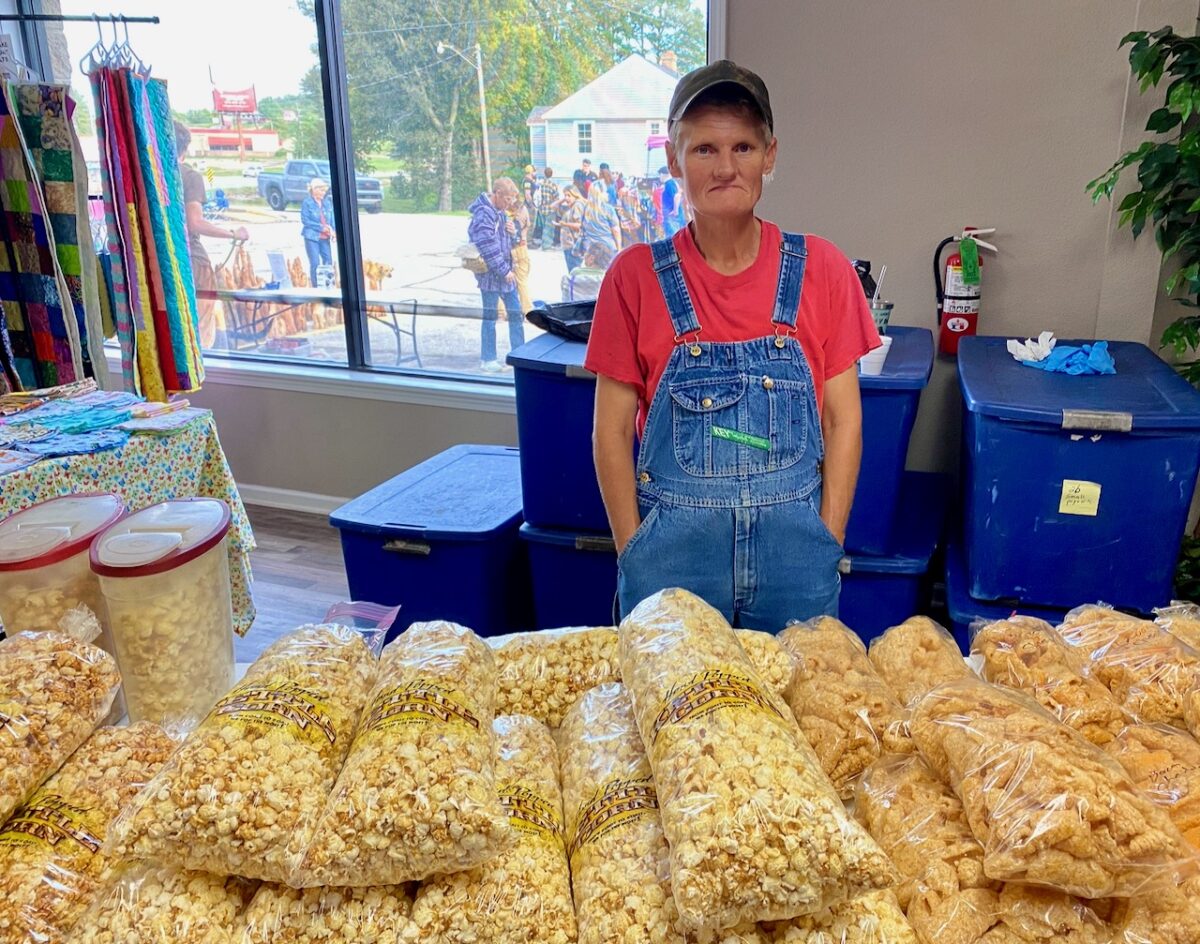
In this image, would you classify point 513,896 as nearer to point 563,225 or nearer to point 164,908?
point 164,908

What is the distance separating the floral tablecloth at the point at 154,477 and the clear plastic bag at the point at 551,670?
1.23 metres

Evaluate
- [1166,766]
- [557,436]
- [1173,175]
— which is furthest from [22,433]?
[1173,175]

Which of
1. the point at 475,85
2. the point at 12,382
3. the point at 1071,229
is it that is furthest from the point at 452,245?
the point at 1071,229

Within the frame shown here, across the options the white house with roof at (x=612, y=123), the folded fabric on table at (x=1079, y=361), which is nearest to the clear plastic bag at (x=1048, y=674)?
the folded fabric on table at (x=1079, y=361)

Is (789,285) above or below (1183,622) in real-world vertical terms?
above

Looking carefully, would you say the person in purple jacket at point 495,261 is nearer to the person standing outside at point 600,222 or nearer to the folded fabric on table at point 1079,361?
the person standing outside at point 600,222

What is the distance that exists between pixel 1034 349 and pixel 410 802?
2100mm

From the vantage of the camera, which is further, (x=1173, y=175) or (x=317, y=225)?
(x=317, y=225)

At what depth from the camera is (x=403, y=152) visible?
3.66 m

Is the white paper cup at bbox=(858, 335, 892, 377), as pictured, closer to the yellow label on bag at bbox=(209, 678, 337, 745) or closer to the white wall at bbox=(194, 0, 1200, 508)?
the white wall at bbox=(194, 0, 1200, 508)

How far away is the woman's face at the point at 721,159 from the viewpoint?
54.9 inches

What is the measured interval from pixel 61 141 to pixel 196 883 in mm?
2734

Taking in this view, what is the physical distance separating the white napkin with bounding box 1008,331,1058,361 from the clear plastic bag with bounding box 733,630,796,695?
1617 millimetres

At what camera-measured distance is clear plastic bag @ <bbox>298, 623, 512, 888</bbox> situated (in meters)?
0.70
